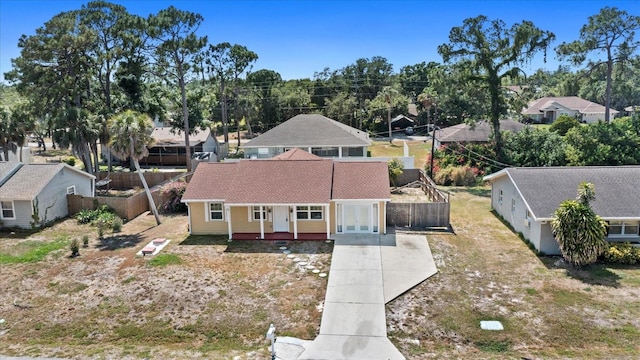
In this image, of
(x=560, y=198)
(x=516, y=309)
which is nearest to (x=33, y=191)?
(x=516, y=309)

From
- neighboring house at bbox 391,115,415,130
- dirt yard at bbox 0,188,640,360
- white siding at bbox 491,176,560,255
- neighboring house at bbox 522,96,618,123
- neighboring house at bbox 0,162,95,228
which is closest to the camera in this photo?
dirt yard at bbox 0,188,640,360

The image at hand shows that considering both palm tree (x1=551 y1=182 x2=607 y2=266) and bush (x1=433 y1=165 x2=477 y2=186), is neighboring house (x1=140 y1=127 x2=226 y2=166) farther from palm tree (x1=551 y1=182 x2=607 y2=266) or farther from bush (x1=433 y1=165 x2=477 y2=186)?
palm tree (x1=551 y1=182 x2=607 y2=266)

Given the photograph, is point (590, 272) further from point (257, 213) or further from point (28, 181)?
point (28, 181)

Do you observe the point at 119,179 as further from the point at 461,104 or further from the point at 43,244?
the point at 461,104

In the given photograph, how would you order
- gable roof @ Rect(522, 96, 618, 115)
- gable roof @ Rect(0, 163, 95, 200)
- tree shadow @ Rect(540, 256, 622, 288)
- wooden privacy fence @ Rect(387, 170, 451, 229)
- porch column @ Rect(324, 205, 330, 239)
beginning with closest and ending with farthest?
tree shadow @ Rect(540, 256, 622, 288), porch column @ Rect(324, 205, 330, 239), wooden privacy fence @ Rect(387, 170, 451, 229), gable roof @ Rect(0, 163, 95, 200), gable roof @ Rect(522, 96, 618, 115)

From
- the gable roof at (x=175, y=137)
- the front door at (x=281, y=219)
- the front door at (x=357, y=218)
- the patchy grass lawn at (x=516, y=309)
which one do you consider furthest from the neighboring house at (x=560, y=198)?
the gable roof at (x=175, y=137)

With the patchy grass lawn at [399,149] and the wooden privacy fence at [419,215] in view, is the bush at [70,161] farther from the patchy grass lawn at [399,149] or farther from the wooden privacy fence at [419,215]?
the wooden privacy fence at [419,215]

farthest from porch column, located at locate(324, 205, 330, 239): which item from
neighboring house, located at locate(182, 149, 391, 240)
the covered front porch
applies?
the covered front porch
